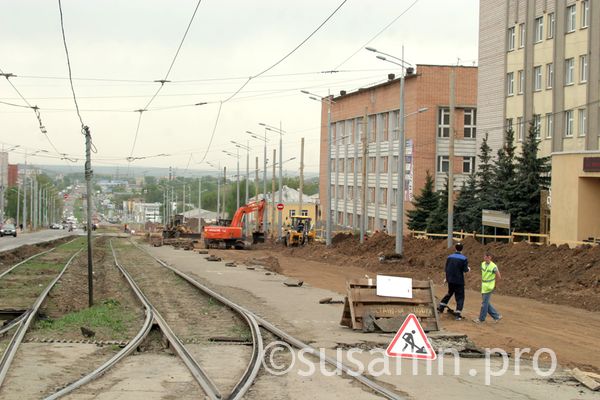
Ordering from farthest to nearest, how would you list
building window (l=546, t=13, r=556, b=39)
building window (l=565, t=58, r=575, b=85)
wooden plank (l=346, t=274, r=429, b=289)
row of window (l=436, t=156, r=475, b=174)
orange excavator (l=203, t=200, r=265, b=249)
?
row of window (l=436, t=156, r=475, b=174) < orange excavator (l=203, t=200, r=265, b=249) < building window (l=546, t=13, r=556, b=39) < building window (l=565, t=58, r=575, b=85) < wooden plank (l=346, t=274, r=429, b=289)

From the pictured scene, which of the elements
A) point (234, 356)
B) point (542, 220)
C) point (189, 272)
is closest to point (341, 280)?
point (189, 272)

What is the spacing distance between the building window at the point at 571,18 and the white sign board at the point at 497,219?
1377 centimetres

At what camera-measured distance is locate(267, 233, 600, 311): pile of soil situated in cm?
2667

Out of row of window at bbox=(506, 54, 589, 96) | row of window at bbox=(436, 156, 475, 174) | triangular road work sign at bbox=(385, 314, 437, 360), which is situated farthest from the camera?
row of window at bbox=(436, 156, 475, 174)

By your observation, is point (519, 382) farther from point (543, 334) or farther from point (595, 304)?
point (595, 304)

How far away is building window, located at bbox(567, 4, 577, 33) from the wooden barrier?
35.8 m

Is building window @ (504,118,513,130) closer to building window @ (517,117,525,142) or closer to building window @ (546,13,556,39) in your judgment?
building window @ (517,117,525,142)

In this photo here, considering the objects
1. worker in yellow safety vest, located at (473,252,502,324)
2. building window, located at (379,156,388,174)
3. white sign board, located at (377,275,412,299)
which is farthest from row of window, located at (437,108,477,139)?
white sign board, located at (377,275,412,299)

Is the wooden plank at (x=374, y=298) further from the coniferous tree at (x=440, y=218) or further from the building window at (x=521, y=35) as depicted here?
the building window at (x=521, y=35)

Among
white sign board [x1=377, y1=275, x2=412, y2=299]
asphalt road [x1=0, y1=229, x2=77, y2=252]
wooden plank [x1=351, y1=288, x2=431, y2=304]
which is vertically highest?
white sign board [x1=377, y1=275, x2=412, y2=299]

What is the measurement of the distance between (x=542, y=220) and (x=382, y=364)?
101ft

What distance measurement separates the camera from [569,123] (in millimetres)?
49969

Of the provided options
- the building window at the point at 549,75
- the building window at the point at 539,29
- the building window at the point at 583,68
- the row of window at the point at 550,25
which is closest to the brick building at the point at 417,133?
the row of window at the point at 550,25

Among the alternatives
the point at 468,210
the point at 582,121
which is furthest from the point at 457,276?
the point at 582,121
